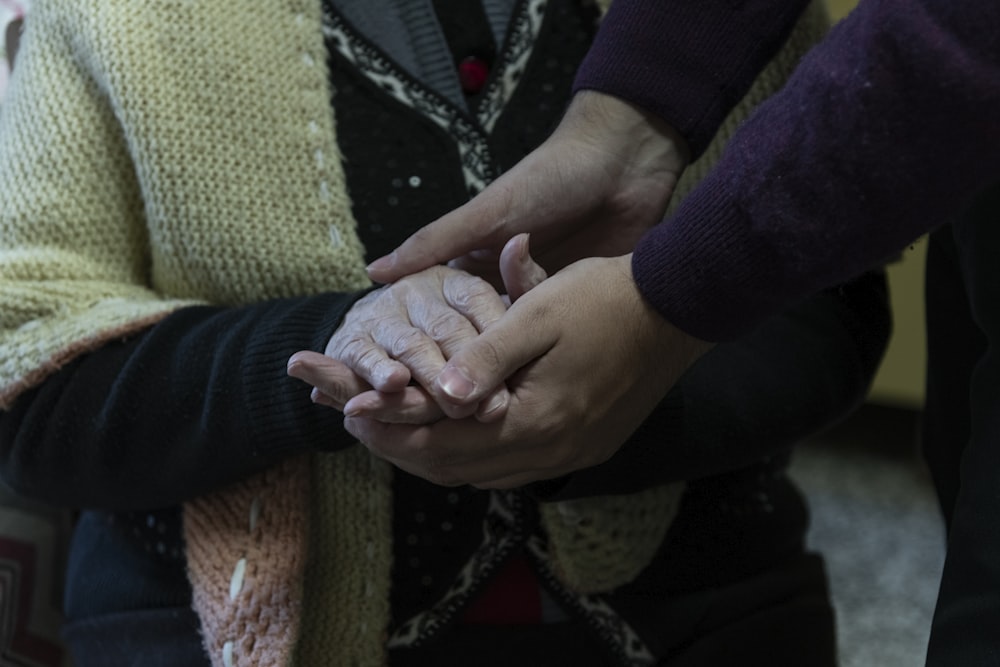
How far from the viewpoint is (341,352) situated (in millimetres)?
497

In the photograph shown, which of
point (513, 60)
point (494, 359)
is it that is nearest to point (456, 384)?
point (494, 359)

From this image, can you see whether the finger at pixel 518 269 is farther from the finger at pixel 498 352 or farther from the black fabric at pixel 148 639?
the black fabric at pixel 148 639

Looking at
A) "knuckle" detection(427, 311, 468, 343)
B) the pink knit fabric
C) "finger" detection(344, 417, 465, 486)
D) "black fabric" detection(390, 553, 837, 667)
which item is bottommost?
"black fabric" detection(390, 553, 837, 667)

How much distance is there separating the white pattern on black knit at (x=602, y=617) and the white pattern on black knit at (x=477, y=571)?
0.06ft

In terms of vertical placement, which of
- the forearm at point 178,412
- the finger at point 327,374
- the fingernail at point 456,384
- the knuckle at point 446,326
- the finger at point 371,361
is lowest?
the forearm at point 178,412

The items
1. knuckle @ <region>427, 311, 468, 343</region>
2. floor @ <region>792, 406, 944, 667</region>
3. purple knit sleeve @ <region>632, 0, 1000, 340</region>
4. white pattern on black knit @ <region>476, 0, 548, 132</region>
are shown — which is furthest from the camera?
floor @ <region>792, 406, 944, 667</region>

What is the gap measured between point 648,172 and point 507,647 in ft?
0.95

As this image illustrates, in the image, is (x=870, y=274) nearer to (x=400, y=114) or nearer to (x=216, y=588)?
(x=400, y=114)

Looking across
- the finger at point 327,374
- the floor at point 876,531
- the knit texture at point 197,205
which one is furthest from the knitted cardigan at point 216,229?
the floor at point 876,531

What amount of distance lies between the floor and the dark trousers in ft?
1.24

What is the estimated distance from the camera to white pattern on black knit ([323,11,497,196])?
0.59 m

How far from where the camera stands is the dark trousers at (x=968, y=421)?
1.40ft

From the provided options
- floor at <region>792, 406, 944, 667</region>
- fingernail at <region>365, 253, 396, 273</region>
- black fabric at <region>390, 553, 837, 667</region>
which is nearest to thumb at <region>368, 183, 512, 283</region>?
fingernail at <region>365, 253, 396, 273</region>

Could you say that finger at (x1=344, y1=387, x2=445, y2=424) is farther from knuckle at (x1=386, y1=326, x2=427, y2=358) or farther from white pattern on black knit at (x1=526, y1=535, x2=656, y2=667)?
white pattern on black knit at (x1=526, y1=535, x2=656, y2=667)
